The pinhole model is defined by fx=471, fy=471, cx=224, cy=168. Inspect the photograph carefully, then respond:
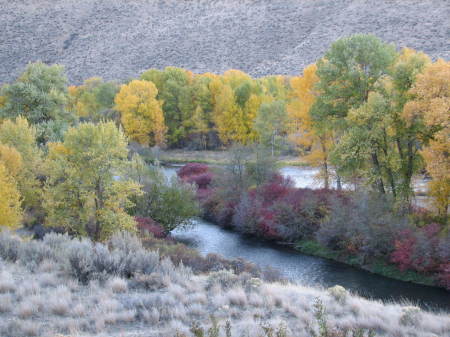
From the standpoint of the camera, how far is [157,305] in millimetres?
9133

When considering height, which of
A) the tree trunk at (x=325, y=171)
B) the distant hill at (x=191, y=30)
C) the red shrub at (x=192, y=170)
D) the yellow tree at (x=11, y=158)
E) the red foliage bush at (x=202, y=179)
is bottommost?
the red foliage bush at (x=202, y=179)

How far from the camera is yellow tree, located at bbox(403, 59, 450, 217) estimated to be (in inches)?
811

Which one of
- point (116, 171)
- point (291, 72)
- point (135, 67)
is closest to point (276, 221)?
point (116, 171)

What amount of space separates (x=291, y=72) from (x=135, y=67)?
27856 mm

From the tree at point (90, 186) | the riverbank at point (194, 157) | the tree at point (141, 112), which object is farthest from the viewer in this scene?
the tree at point (141, 112)

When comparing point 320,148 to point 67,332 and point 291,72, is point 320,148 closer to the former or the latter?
point 67,332

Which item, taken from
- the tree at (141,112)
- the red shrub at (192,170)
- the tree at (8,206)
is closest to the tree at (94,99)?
the tree at (141,112)

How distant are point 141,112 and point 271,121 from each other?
16155 millimetres

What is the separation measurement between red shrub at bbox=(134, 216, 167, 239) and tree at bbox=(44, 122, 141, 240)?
3938 mm

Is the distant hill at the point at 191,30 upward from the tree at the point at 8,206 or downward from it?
upward

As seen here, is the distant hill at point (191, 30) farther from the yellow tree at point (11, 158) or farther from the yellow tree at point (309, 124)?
the yellow tree at point (11, 158)

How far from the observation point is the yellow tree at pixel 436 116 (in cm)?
2061

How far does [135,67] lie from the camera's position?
3194 inches

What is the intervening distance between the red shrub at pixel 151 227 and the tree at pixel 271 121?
835 inches
